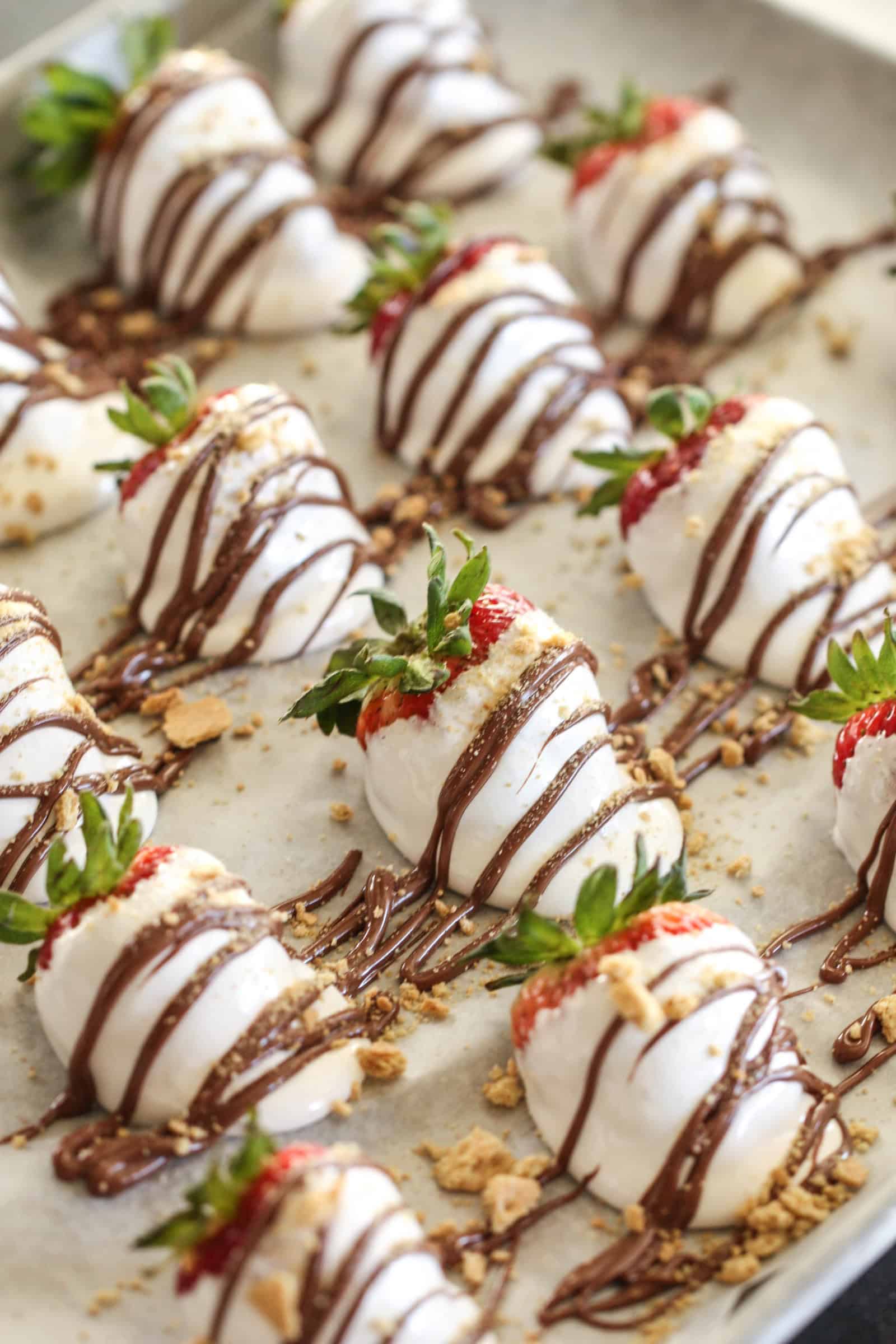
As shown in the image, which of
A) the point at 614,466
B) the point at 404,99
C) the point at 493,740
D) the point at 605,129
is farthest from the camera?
the point at 404,99

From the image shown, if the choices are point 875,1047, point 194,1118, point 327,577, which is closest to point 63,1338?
point 194,1118

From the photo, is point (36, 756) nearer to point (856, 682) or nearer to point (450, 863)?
point (450, 863)

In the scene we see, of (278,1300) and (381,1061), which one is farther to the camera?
(381,1061)

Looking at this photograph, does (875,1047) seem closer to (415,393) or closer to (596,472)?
(596,472)

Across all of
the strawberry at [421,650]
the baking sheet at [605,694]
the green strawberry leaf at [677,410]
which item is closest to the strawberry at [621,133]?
the baking sheet at [605,694]

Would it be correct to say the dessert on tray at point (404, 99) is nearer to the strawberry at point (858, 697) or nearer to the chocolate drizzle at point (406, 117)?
the chocolate drizzle at point (406, 117)

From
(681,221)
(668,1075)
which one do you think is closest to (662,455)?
(681,221)

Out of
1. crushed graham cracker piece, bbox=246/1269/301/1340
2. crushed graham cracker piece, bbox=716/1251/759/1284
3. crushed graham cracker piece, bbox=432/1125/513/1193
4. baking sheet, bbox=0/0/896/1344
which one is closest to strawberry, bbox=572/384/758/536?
baking sheet, bbox=0/0/896/1344
